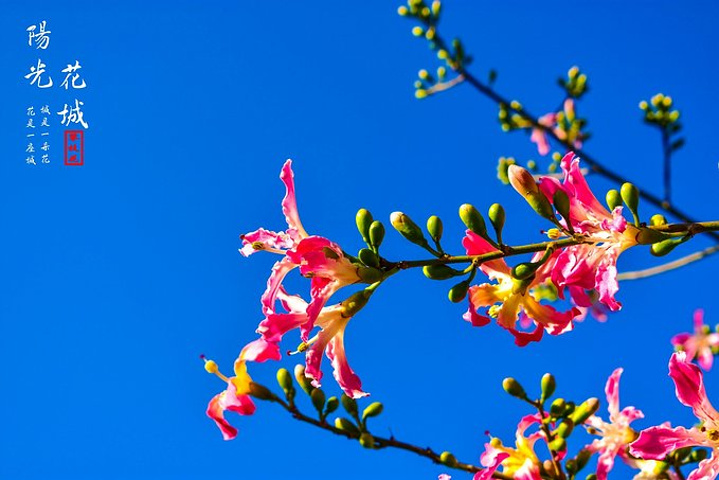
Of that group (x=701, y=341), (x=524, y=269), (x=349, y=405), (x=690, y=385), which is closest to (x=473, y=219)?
(x=524, y=269)

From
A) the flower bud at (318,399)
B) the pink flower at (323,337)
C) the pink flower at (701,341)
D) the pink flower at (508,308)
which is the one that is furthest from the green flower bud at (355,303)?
the pink flower at (701,341)

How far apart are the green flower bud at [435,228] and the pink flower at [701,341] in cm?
362

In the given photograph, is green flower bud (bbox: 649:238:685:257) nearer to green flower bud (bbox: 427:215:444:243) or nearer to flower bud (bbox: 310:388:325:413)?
green flower bud (bbox: 427:215:444:243)

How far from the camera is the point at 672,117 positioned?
4.56 m

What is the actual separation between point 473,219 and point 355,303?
16.3 inches

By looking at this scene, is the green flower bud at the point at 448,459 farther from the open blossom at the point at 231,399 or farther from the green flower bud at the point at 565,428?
the open blossom at the point at 231,399

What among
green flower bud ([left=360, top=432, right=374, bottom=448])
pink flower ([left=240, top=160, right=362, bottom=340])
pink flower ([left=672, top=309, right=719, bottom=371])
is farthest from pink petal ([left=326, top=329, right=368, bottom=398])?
pink flower ([left=672, top=309, right=719, bottom=371])

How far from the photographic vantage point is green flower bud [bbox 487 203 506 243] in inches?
71.8

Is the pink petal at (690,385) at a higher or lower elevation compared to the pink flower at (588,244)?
lower

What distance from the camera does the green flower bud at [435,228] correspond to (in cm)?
186

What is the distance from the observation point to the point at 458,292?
185 cm

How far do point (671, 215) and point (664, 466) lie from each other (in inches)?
73.9

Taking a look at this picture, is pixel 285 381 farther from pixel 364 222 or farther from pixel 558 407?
pixel 558 407

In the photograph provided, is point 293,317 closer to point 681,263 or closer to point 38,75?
point 681,263
